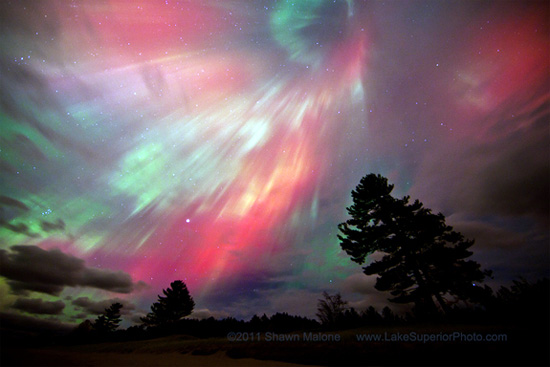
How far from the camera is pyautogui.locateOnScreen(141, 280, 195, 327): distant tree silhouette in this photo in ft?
131

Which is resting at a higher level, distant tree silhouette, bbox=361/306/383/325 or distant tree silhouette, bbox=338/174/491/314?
distant tree silhouette, bbox=338/174/491/314

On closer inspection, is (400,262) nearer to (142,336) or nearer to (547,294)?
(547,294)

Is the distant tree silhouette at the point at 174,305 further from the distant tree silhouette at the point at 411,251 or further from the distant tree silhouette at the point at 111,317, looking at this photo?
the distant tree silhouette at the point at 411,251

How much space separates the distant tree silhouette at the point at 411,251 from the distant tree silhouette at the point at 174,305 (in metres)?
37.9

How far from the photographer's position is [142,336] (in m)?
12.3

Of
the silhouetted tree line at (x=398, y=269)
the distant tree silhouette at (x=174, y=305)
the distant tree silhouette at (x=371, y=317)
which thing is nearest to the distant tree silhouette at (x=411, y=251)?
the silhouetted tree line at (x=398, y=269)

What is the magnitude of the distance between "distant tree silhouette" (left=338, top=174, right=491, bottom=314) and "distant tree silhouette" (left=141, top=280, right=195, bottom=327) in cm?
3788

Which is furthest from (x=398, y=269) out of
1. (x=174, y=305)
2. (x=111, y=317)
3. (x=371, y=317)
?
(x=111, y=317)

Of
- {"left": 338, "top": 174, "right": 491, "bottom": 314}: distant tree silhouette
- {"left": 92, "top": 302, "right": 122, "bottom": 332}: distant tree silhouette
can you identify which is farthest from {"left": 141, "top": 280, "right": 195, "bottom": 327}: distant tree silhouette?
{"left": 338, "top": 174, "right": 491, "bottom": 314}: distant tree silhouette

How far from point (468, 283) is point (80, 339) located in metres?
24.1

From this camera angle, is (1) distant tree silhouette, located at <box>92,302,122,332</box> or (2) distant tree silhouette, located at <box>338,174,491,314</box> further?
(1) distant tree silhouette, located at <box>92,302,122,332</box>

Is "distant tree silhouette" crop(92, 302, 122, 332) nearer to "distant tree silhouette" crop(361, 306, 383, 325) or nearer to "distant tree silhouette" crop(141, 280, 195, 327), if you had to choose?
"distant tree silhouette" crop(141, 280, 195, 327)

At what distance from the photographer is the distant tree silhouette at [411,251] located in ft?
45.9

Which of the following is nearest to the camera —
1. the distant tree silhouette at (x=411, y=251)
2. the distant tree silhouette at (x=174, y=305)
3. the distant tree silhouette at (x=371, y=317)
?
the distant tree silhouette at (x=371, y=317)
